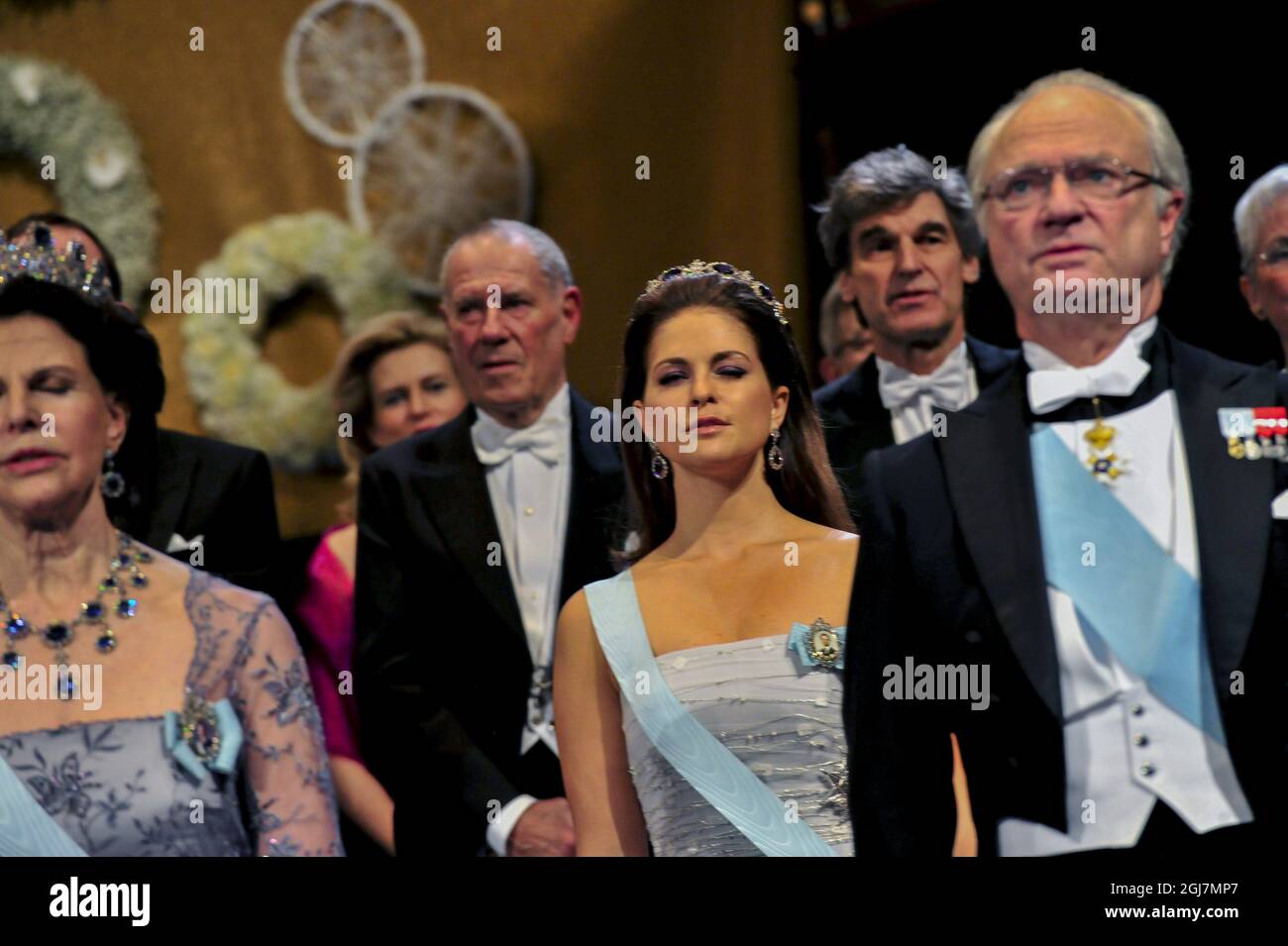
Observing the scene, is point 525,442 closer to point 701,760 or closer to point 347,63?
point 701,760

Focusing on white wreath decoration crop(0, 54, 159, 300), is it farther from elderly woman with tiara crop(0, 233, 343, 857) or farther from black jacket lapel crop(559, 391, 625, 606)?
black jacket lapel crop(559, 391, 625, 606)

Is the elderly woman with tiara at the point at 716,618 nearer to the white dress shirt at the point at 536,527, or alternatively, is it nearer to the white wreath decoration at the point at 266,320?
the white dress shirt at the point at 536,527

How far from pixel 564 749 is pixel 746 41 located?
1548mm

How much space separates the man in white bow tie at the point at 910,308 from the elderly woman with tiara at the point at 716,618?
213mm

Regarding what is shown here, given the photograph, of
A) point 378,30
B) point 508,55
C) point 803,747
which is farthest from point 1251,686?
point 378,30

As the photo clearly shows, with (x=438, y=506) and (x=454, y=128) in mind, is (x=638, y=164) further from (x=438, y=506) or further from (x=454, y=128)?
(x=438, y=506)

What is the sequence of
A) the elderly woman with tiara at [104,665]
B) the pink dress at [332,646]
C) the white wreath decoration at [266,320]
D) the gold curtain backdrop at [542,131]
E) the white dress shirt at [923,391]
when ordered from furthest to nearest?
the white wreath decoration at [266,320] → the gold curtain backdrop at [542,131] → the pink dress at [332,646] → the white dress shirt at [923,391] → the elderly woman with tiara at [104,665]

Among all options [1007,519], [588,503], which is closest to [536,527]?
[588,503]

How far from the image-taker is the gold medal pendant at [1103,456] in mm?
3082

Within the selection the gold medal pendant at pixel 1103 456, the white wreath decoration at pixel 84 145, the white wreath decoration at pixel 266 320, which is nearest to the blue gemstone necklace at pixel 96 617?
the white wreath decoration at pixel 266 320

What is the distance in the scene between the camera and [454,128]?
13.8 feet

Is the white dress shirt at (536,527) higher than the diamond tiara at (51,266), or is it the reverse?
the diamond tiara at (51,266)

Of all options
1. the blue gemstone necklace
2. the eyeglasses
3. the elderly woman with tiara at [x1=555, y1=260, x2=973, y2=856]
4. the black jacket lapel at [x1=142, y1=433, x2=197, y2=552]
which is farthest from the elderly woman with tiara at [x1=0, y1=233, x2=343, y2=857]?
the eyeglasses

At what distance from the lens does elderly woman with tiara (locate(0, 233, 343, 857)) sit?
3.07m
